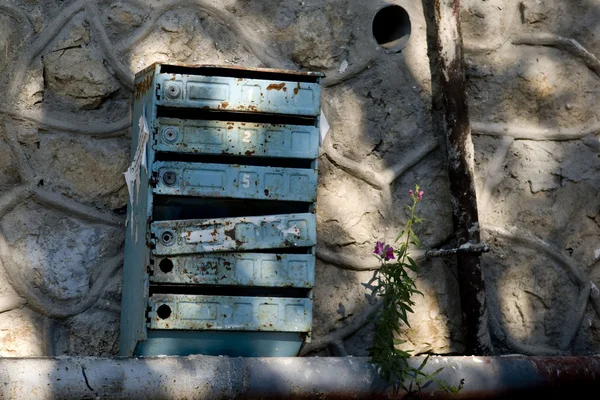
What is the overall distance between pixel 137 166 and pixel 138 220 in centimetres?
18

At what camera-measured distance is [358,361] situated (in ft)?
11.3

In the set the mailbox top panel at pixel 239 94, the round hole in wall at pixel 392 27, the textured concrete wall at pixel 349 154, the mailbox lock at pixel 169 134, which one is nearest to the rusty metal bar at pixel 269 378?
the textured concrete wall at pixel 349 154

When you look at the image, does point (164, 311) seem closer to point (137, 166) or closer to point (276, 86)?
point (137, 166)

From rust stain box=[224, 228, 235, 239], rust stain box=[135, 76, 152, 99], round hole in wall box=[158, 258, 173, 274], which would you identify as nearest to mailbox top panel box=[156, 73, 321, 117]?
rust stain box=[135, 76, 152, 99]

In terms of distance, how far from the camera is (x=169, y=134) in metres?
3.31

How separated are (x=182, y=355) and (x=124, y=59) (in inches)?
42.4

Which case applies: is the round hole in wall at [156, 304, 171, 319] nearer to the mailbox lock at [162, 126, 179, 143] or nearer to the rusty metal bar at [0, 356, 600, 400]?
the rusty metal bar at [0, 356, 600, 400]

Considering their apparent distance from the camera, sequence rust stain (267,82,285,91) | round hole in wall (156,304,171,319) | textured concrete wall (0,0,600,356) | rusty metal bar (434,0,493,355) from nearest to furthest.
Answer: round hole in wall (156,304,171,319) → rust stain (267,82,285,91) → textured concrete wall (0,0,600,356) → rusty metal bar (434,0,493,355)

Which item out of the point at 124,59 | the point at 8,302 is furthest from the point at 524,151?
the point at 8,302

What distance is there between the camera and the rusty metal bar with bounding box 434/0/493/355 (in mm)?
3895

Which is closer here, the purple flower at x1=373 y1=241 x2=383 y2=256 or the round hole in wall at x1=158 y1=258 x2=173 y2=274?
the round hole in wall at x1=158 y1=258 x2=173 y2=274

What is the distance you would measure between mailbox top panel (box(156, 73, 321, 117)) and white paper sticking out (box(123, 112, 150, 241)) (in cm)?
12

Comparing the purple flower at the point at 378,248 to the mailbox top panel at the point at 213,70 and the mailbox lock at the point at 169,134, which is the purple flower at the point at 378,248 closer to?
the mailbox top panel at the point at 213,70

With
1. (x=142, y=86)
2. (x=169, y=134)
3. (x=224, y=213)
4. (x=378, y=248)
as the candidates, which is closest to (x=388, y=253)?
(x=378, y=248)
